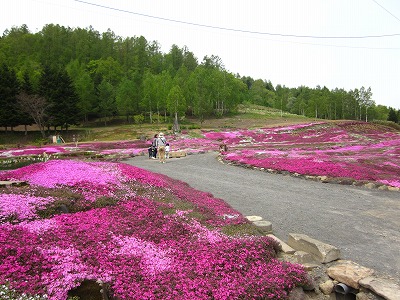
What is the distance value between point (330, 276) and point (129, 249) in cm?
488

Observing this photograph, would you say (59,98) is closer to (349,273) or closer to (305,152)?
(305,152)

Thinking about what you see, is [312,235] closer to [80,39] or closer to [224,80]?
[224,80]

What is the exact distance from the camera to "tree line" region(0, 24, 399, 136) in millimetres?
66562

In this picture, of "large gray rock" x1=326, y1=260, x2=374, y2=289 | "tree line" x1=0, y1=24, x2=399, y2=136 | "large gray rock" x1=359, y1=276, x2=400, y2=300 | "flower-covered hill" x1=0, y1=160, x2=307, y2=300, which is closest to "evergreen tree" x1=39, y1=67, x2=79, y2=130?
"tree line" x1=0, y1=24, x2=399, y2=136

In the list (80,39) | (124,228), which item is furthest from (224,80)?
(124,228)

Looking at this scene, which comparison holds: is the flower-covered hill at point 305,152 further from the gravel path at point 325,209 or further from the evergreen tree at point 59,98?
the evergreen tree at point 59,98

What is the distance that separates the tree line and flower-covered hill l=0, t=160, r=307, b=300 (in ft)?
187

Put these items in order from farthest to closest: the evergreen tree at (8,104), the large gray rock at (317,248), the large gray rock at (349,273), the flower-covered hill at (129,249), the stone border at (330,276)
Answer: the evergreen tree at (8,104)
the large gray rock at (317,248)
the large gray rock at (349,273)
the stone border at (330,276)
the flower-covered hill at (129,249)

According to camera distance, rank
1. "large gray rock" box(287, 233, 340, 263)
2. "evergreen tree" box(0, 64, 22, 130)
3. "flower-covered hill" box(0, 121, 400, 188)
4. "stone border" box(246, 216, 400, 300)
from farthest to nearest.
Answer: "evergreen tree" box(0, 64, 22, 130) < "flower-covered hill" box(0, 121, 400, 188) < "large gray rock" box(287, 233, 340, 263) < "stone border" box(246, 216, 400, 300)

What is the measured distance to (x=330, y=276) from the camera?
23.1 ft

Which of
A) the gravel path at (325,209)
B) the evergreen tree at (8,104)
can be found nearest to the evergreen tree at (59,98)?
the evergreen tree at (8,104)

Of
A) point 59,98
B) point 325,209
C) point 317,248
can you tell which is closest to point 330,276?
point 317,248

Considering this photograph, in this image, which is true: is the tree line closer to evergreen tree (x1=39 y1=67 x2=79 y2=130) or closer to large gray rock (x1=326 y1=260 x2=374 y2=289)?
evergreen tree (x1=39 y1=67 x2=79 y2=130)

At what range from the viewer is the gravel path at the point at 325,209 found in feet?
28.6
